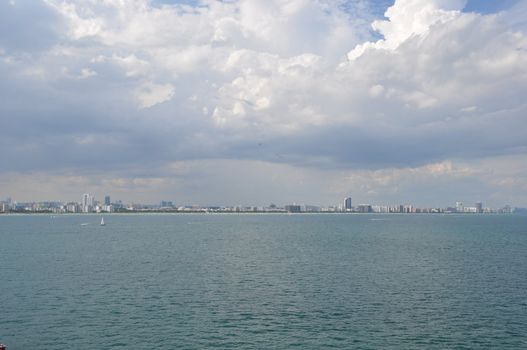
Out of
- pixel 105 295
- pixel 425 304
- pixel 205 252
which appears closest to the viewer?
pixel 425 304

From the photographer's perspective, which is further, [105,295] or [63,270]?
[63,270]

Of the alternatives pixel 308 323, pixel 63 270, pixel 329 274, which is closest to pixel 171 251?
pixel 63 270

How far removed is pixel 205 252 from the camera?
135m

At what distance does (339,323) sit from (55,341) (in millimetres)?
34066

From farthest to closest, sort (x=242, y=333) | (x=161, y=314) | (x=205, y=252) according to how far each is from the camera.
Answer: (x=205, y=252)
(x=161, y=314)
(x=242, y=333)

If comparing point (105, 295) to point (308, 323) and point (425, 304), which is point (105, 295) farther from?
point (425, 304)

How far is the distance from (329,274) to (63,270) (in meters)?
58.7

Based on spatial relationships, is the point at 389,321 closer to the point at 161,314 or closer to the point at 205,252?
the point at 161,314

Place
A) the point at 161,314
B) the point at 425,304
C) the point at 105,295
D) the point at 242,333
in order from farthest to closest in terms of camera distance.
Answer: the point at 105,295, the point at 425,304, the point at 161,314, the point at 242,333

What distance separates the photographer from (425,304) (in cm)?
6619

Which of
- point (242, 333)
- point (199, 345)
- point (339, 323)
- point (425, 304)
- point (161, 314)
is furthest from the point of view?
point (425, 304)

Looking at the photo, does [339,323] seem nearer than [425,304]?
Yes

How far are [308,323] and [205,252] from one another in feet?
270

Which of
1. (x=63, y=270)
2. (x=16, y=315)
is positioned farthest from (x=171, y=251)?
(x=16, y=315)
